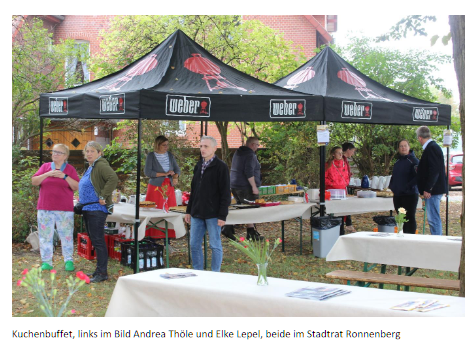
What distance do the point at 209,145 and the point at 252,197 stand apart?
10.4 feet

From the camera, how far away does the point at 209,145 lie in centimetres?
564

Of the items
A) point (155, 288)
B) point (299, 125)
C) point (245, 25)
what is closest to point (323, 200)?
point (155, 288)

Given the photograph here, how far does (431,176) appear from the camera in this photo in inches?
291

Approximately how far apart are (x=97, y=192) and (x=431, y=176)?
185 inches

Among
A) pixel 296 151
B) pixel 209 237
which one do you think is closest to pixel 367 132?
pixel 296 151

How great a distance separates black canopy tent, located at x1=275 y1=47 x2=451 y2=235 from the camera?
7598 millimetres

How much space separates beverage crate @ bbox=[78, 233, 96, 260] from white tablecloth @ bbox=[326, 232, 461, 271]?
367cm

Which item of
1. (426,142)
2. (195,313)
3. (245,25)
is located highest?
(245,25)

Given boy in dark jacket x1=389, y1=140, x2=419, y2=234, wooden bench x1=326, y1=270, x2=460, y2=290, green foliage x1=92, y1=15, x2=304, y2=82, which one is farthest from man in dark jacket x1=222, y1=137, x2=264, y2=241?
green foliage x1=92, y1=15, x2=304, y2=82

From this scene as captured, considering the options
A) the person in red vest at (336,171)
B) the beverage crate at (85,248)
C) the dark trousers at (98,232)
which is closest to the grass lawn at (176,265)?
the beverage crate at (85,248)

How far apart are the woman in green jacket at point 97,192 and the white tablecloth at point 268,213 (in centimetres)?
182

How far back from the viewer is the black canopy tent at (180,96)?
6051 millimetres

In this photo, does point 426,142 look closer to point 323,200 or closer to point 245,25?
point 323,200

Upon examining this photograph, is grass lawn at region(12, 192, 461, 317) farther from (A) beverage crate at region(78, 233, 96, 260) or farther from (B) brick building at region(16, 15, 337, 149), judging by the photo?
(B) brick building at region(16, 15, 337, 149)
